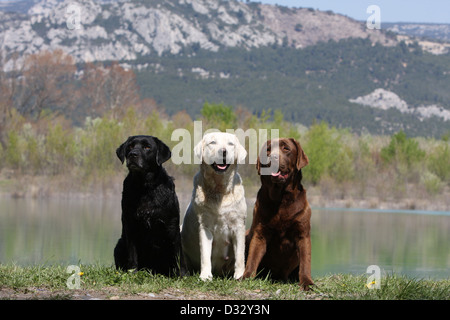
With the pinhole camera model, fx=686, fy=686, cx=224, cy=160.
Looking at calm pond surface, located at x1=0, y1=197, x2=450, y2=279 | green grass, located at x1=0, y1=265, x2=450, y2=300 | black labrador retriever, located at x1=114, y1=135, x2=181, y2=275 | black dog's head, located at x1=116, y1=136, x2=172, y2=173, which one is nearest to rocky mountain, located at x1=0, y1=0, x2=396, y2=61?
calm pond surface, located at x1=0, y1=197, x2=450, y2=279

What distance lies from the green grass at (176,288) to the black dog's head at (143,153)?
1004mm

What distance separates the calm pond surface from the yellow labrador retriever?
3.76 meters

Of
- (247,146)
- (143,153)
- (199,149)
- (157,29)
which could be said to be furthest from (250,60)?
A: (143,153)

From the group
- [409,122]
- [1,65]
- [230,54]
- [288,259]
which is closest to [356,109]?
[409,122]

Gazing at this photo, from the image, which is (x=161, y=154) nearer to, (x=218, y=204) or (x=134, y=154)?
(x=134, y=154)

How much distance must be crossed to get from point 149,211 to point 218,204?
2.21ft

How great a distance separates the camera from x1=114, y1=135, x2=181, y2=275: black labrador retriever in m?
6.52

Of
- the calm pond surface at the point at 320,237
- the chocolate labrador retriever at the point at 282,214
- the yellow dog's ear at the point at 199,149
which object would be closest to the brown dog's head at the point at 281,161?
the chocolate labrador retriever at the point at 282,214

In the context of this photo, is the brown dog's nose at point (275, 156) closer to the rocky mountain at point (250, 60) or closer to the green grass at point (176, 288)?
the green grass at point (176, 288)

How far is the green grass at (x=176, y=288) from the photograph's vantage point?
5.72m

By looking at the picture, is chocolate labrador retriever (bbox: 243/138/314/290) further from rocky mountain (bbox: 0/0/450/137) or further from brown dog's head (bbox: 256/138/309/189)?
rocky mountain (bbox: 0/0/450/137)

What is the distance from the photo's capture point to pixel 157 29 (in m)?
127
